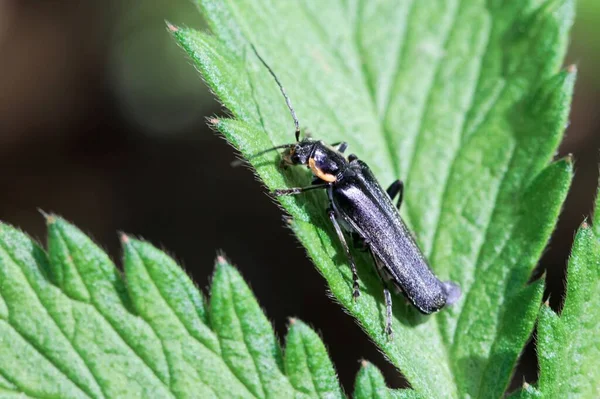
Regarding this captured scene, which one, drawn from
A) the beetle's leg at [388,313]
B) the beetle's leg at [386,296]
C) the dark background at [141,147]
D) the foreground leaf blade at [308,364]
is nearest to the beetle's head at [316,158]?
the beetle's leg at [386,296]

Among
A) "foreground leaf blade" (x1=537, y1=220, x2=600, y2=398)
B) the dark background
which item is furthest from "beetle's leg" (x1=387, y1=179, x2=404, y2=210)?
the dark background

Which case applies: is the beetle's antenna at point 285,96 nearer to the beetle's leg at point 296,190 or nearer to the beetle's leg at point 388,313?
the beetle's leg at point 296,190

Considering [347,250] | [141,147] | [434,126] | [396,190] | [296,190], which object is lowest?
[347,250]

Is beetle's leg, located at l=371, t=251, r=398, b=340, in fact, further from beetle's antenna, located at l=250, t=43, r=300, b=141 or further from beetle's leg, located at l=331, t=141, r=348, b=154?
beetle's antenna, located at l=250, t=43, r=300, b=141

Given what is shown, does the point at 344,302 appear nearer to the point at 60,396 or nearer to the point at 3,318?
the point at 60,396

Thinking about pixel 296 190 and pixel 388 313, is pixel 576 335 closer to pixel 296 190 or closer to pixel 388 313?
pixel 388 313

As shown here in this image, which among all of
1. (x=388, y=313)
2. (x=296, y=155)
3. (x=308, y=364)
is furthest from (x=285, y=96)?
(x=308, y=364)

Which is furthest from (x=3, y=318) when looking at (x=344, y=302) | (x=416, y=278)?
(x=416, y=278)
